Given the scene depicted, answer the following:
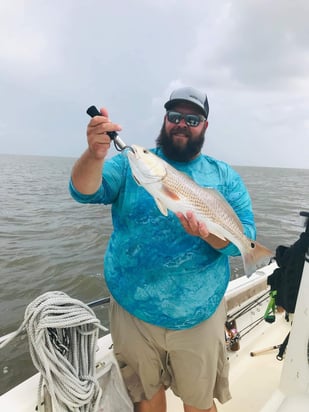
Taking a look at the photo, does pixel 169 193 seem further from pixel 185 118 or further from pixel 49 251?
pixel 49 251

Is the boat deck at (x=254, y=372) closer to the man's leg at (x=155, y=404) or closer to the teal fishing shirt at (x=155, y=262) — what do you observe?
the man's leg at (x=155, y=404)

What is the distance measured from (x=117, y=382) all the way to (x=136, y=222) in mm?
1338

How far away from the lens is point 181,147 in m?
2.49

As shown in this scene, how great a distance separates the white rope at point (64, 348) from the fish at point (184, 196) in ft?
3.07

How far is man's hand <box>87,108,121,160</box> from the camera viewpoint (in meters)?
1.87

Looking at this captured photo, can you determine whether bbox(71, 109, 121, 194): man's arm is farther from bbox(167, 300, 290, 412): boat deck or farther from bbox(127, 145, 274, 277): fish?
bbox(167, 300, 290, 412): boat deck

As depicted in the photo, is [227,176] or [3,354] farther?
[3,354]

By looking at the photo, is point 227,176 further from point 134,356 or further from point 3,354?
point 3,354

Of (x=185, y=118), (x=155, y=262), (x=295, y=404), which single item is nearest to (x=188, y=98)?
(x=185, y=118)

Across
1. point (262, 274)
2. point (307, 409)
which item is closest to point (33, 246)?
point (262, 274)

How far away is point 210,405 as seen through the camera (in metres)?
2.40

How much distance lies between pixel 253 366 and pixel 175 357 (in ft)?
5.83

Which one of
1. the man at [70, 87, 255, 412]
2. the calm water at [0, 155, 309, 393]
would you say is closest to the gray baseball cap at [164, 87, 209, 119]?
the man at [70, 87, 255, 412]

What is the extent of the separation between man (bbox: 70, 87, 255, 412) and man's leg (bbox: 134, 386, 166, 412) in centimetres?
2
